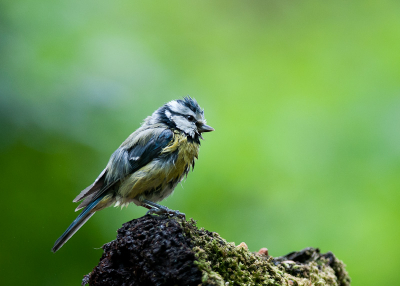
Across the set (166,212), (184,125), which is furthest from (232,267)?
(184,125)

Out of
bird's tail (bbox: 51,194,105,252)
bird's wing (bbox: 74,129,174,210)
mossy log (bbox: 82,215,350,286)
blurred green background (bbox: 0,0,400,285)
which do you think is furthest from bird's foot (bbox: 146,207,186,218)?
blurred green background (bbox: 0,0,400,285)

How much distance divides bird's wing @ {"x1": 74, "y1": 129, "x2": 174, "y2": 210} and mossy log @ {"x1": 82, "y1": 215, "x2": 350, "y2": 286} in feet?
1.94

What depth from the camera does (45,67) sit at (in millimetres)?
3174

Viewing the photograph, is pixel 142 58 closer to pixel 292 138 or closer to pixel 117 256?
pixel 292 138

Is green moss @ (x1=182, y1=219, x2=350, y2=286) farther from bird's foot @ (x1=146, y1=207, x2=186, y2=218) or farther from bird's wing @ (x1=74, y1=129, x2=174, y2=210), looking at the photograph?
bird's wing @ (x1=74, y1=129, x2=174, y2=210)

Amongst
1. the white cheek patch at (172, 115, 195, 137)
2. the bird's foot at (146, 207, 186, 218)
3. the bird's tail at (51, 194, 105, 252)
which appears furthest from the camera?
the white cheek patch at (172, 115, 195, 137)

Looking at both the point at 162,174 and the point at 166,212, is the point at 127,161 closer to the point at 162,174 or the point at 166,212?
the point at 162,174

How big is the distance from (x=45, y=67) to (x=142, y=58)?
0.87 m

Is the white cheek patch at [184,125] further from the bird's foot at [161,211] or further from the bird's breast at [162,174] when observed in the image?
the bird's foot at [161,211]

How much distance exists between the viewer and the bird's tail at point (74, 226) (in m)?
2.19

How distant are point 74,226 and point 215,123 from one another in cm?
167

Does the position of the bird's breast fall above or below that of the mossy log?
above

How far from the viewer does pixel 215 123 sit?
11.4ft

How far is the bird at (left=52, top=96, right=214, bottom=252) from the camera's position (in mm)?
2246
